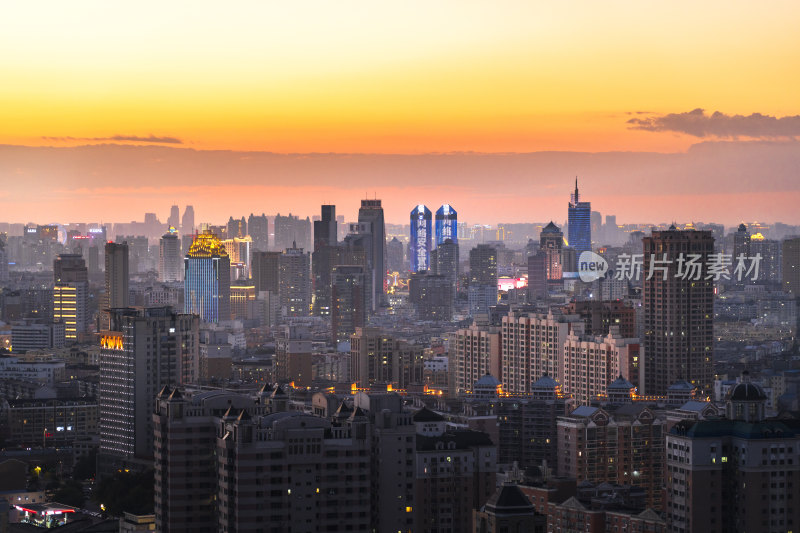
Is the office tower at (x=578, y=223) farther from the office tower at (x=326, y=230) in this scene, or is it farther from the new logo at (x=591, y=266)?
the office tower at (x=326, y=230)

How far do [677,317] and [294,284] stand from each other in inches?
2292

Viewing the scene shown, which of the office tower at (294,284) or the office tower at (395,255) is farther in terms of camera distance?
the office tower at (395,255)

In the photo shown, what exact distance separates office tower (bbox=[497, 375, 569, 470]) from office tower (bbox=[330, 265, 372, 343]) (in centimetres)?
4090

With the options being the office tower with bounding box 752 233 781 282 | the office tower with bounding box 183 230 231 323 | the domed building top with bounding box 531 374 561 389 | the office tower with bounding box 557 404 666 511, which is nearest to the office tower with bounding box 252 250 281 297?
the office tower with bounding box 183 230 231 323

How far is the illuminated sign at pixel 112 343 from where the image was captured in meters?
43.3

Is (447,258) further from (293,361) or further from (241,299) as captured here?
(293,361)

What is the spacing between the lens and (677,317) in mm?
52344

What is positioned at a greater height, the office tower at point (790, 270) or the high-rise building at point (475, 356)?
the office tower at point (790, 270)

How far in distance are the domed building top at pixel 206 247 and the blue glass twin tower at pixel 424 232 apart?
21.7 metres

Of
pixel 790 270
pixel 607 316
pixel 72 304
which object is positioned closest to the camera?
pixel 607 316

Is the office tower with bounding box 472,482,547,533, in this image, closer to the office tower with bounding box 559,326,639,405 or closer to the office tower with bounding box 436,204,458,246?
the office tower with bounding box 559,326,639,405

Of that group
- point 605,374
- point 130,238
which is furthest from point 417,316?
point 605,374

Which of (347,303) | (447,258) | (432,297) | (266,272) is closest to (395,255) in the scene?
(447,258)

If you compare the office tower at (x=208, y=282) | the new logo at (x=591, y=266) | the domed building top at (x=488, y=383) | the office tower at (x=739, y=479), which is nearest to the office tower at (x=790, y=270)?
the new logo at (x=591, y=266)
